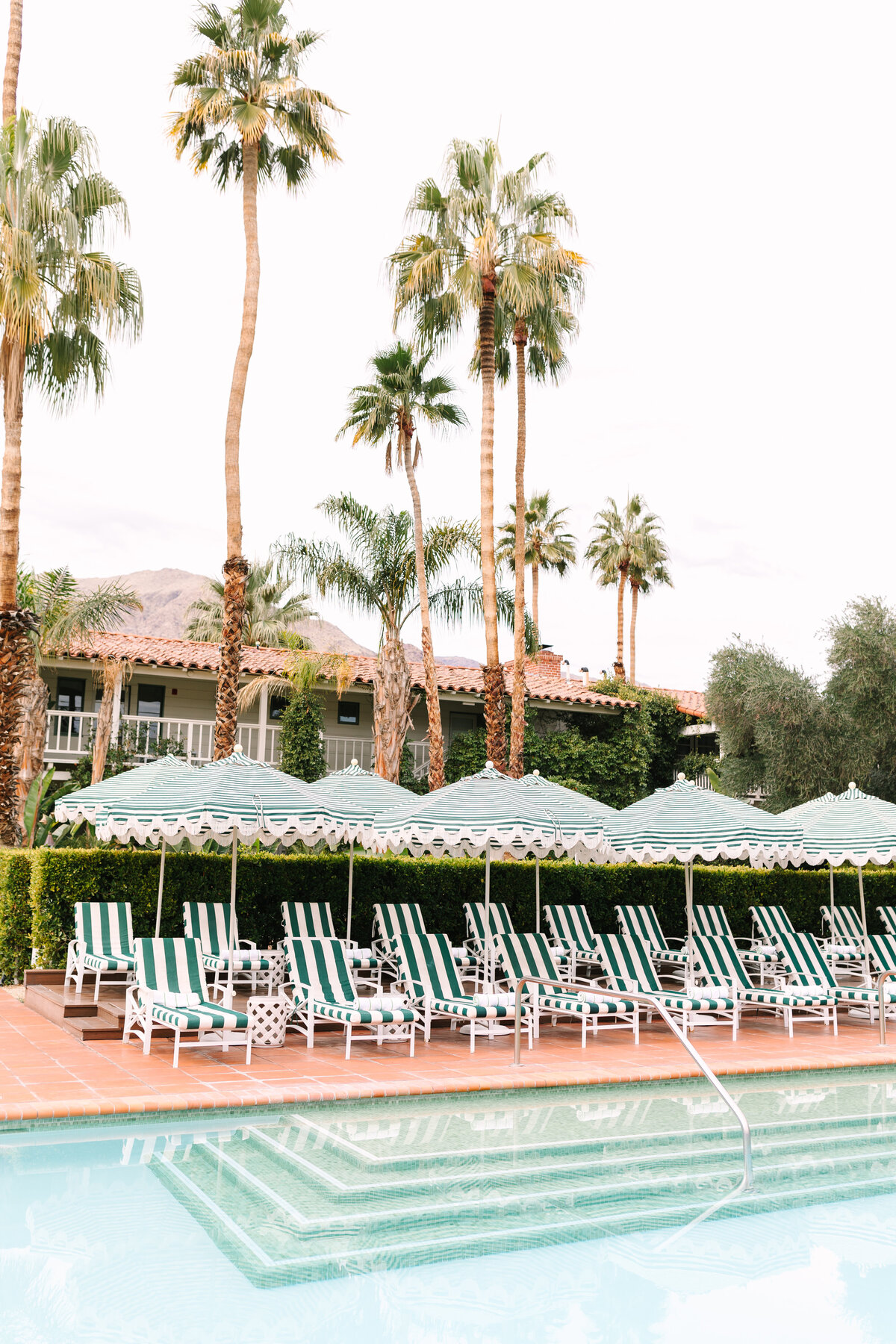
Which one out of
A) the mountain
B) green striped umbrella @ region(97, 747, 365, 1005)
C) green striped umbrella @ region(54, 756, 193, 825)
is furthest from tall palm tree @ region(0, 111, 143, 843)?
the mountain

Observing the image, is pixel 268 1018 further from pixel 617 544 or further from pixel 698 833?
pixel 617 544

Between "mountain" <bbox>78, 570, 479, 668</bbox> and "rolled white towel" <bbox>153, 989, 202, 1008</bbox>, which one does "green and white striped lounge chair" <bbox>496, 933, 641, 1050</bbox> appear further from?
"mountain" <bbox>78, 570, 479, 668</bbox>

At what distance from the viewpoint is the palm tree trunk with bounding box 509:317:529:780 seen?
75.3 ft

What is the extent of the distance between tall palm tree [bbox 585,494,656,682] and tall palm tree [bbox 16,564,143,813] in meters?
30.5

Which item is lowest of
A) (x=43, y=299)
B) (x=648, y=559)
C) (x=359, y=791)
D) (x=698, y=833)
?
(x=698, y=833)

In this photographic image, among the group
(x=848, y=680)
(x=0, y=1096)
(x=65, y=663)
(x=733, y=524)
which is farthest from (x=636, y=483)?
(x=0, y=1096)

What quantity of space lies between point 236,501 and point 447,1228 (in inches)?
529

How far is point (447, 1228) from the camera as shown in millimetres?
6227

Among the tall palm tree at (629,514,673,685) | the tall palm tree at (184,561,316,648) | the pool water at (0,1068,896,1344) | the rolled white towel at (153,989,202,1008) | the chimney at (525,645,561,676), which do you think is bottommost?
the pool water at (0,1068,896,1344)

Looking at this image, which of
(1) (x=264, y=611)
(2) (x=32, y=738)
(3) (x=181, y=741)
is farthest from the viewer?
(1) (x=264, y=611)

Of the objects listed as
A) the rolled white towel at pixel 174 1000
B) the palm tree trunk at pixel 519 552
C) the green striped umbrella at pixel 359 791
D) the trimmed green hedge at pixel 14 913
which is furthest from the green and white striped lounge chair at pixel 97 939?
the palm tree trunk at pixel 519 552

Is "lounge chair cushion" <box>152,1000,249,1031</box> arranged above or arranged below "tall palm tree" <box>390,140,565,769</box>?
below

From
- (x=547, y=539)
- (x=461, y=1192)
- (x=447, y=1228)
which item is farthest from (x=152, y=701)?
(x=447, y=1228)

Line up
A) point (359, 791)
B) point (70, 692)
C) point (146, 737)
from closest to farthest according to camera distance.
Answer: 1. point (359, 791)
2. point (146, 737)
3. point (70, 692)
